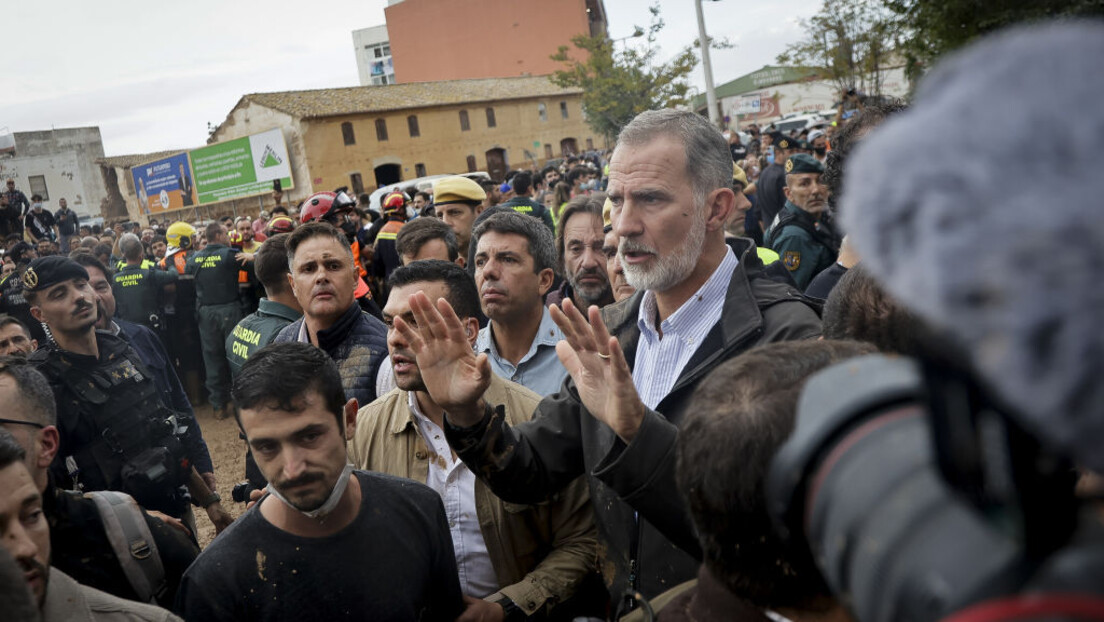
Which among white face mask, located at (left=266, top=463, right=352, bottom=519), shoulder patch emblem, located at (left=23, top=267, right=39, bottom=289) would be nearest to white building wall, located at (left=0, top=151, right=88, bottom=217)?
shoulder patch emblem, located at (left=23, top=267, right=39, bottom=289)

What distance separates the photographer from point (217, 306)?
25.8 ft

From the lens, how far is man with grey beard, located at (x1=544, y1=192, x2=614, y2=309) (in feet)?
14.1

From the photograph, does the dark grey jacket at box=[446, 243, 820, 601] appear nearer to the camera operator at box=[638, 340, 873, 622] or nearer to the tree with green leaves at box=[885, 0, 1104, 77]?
the camera operator at box=[638, 340, 873, 622]

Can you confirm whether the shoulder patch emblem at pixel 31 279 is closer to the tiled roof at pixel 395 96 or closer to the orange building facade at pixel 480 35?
the tiled roof at pixel 395 96

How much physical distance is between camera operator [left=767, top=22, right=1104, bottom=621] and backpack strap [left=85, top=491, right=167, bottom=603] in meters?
2.56

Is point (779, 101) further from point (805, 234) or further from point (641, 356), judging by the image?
point (641, 356)

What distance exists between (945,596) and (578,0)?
5692cm

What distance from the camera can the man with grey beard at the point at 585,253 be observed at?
4.29 m

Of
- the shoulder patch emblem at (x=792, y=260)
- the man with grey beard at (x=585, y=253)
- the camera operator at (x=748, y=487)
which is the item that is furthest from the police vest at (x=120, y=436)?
the shoulder patch emblem at (x=792, y=260)

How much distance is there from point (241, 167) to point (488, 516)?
39476 millimetres

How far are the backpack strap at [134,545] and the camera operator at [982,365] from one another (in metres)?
2.56

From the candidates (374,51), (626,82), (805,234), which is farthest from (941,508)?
(374,51)

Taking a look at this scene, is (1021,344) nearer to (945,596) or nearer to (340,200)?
(945,596)

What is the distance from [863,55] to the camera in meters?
23.1
